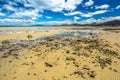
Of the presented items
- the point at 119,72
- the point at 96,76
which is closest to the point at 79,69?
the point at 96,76

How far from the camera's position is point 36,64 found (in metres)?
8.49

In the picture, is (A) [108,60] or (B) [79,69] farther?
(A) [108,60]

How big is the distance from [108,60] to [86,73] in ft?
10.0

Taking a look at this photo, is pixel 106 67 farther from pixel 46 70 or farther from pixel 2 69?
pixel 2 69

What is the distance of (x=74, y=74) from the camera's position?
23.0 feet

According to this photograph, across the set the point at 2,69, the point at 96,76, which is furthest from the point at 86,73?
the point at 2,69

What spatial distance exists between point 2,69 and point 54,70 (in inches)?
129

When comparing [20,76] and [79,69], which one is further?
[79,69]

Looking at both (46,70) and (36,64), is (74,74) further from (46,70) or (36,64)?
(36,64)

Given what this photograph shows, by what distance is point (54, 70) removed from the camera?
296 inches

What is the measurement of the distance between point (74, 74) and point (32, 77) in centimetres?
242

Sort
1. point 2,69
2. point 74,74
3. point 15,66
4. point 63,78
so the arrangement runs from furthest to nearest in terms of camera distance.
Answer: point 15,66 → point 2,69 → point 74,74 → point 63,78

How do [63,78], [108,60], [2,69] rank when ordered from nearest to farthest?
[63,78], [2,69], [108,60]

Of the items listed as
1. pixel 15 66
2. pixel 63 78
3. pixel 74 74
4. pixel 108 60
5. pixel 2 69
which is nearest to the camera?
pixel 63 78
